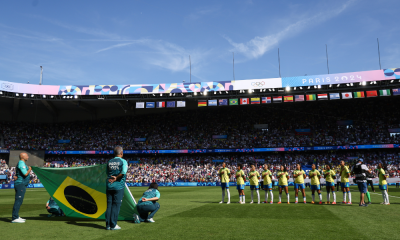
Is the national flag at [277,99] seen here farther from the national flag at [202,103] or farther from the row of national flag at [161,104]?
the row of national flag at [161,104]

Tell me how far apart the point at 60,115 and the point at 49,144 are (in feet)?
21.0

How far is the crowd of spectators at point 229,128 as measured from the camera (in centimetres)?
4259

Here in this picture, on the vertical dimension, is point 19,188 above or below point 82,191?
above

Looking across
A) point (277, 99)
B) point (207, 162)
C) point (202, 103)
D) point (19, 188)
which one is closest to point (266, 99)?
point (277, 99)

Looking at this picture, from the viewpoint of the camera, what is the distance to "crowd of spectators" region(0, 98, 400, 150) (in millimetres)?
42594

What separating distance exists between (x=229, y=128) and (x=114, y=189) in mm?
41220

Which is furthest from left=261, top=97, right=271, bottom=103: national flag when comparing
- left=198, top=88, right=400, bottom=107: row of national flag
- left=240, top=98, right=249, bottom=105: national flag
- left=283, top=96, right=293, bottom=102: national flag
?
left=240, top=98, right=249, bottom=105: national flag

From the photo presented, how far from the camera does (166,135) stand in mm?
47875

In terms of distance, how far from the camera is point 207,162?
145ft

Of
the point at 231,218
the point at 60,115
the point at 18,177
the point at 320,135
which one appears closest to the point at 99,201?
the point at 18,177

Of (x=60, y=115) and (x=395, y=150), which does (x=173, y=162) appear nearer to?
(x=60, y=115)

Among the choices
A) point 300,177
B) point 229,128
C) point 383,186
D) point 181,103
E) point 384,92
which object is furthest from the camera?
point 229,128

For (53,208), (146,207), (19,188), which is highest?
(19,188)

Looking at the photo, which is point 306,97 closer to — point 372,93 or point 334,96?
point 334,96
